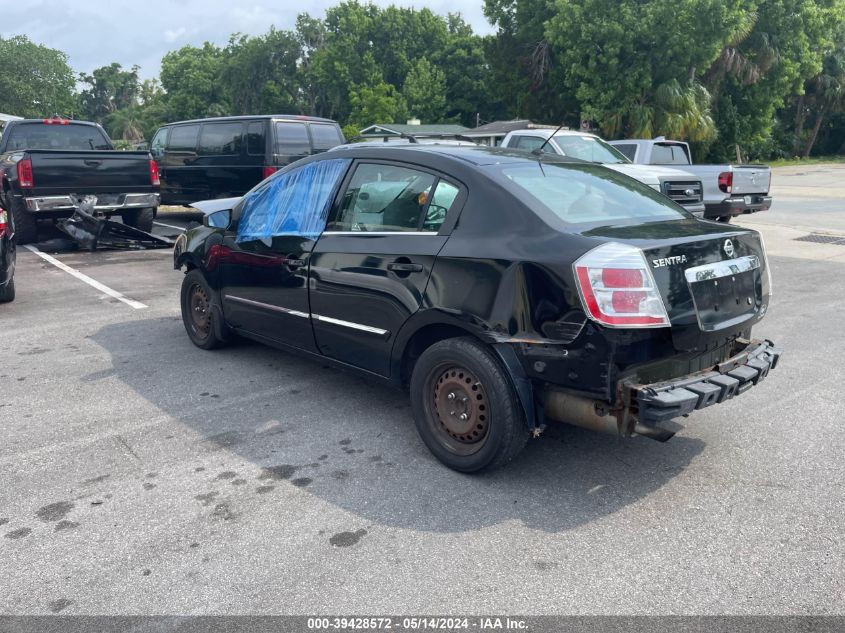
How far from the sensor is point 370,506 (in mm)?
3467

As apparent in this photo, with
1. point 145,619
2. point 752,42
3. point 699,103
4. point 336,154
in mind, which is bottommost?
point 145,619

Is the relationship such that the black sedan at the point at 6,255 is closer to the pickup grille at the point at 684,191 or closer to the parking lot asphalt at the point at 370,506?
the parking lot asphalt at the point at 370,506

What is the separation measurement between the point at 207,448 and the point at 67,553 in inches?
43.8

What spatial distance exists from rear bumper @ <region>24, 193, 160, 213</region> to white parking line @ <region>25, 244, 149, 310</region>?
78cm

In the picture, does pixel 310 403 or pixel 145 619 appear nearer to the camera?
pixel 145 619

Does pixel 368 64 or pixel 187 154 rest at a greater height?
pixel 368 64

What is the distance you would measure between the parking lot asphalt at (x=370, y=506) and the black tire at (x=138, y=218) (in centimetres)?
707

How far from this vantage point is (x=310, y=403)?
15.9 ft

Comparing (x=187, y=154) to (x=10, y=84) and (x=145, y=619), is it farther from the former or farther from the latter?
(x=10, y=84)

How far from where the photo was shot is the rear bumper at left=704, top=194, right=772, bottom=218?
1305 cm

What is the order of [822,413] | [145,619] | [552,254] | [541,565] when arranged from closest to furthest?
[145,619] → [541,565] → [552,254] → [822,413]

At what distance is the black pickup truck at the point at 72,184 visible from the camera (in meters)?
10.5

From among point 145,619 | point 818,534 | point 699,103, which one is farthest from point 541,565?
point 699,103

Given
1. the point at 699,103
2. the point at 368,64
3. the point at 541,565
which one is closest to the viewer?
the point at 541,565
